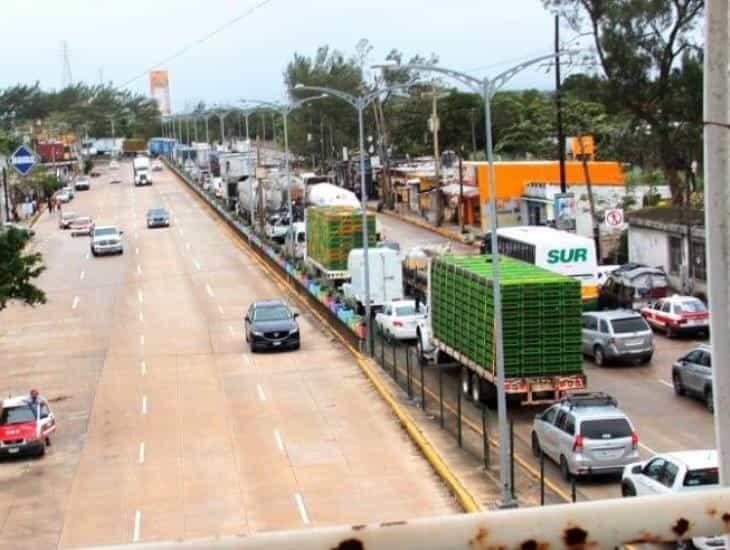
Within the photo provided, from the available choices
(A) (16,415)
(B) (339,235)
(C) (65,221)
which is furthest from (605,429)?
(C) (65,221)

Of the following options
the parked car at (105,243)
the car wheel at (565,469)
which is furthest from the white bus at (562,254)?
the parked car at (105,243)

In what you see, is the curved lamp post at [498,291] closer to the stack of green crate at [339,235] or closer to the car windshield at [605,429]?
the car windshield at [605,429]

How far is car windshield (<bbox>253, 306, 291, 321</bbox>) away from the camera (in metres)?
42.0

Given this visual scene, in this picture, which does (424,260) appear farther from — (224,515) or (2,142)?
(2,142)

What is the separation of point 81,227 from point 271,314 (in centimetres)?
4296

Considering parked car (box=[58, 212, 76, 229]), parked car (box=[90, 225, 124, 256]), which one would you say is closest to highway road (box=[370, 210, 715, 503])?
parked car (box=[90, 225, 124, 256])

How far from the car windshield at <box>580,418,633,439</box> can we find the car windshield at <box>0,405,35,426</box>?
12322 mm

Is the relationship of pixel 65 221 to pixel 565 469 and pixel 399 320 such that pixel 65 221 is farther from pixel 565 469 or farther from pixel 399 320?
pixel 565 469

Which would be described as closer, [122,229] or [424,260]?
[424,260]

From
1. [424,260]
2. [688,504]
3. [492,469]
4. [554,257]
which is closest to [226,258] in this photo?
[424,260]

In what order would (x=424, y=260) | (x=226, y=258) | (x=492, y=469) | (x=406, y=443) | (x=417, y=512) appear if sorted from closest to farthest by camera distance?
(x=417, y=512)
(x=492, y=469)
(x=406, y=443)
(x=424, y=260)
(x=226, y=258)

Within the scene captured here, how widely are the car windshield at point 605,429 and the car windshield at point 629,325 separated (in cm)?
1261

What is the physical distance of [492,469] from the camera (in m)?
24.9

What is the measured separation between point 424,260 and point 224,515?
29.9 m
